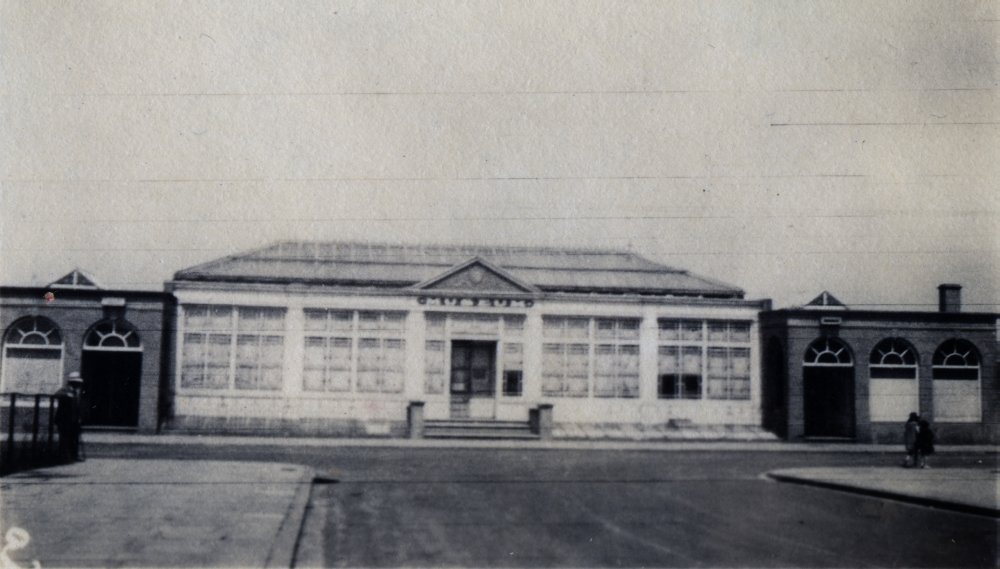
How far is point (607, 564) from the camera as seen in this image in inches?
347

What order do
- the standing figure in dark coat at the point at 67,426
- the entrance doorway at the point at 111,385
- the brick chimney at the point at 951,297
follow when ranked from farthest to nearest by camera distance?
the brick chimney at the point at 951,297 → the entrance doorway at the point at 111,385 → the standing figure in dark coat at the point at 67,426

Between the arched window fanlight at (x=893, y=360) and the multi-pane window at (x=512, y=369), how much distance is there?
11.7 m

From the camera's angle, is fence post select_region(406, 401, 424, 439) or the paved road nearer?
the paved road

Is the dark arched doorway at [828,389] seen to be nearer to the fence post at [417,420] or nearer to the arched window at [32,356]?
the fence post at [417,420]

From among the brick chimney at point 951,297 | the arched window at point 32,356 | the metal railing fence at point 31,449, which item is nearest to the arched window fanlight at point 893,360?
the brick chimney at point 951,297

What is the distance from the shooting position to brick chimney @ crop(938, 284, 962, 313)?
30.5 metres

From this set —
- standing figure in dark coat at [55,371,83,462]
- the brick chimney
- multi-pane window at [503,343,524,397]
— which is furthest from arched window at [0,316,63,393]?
the brick chimney

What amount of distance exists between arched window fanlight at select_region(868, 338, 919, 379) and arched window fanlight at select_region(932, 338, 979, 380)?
89 centimetres

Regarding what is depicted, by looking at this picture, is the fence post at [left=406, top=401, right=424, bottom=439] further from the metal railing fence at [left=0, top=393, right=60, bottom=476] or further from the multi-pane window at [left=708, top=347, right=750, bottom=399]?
the metal railing fence at [left=0, top=393, right=60, bottom=476]

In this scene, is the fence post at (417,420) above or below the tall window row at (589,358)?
below

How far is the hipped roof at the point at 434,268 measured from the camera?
3030 cm

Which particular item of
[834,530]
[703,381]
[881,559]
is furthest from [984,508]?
[703,381]

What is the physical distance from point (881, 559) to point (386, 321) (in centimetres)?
2155

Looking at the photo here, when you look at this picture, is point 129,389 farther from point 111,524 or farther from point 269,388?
point 111,524
